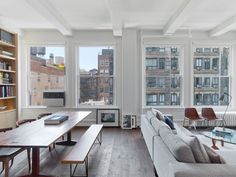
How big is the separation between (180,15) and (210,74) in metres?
3.07

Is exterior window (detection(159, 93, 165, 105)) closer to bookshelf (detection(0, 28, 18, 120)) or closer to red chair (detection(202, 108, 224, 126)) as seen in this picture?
red chair (detection(202, 108, 224, 126))

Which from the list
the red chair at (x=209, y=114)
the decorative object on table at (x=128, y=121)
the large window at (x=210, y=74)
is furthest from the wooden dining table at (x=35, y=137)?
the large window at (x=210, y=74)

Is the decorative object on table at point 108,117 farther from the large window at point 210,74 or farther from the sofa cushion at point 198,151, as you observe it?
the sofa cushion at point 198,151

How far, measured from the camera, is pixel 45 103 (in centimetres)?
766

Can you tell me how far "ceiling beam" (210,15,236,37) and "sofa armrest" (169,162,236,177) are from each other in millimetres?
4717

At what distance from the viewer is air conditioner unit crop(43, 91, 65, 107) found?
7.62 m

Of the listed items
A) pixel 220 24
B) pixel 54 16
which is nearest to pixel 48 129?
pixel 54 16

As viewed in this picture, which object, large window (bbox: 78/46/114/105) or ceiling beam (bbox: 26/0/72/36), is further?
large window (bbox: 78/46/114/105)

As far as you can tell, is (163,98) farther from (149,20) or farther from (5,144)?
(5,144)

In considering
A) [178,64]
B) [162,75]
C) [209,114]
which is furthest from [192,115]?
[178,64]

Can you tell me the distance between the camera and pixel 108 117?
768 centimetres

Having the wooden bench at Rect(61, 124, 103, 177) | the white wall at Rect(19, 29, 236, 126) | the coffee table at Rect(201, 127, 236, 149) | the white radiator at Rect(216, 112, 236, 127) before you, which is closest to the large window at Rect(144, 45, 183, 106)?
the white wall at Rect(19, 29, 236, 126)

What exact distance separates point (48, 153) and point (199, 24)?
4.97 metres

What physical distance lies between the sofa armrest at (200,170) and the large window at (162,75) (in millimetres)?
5572
